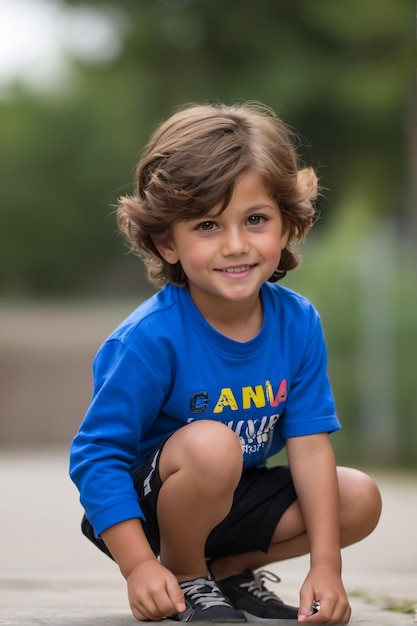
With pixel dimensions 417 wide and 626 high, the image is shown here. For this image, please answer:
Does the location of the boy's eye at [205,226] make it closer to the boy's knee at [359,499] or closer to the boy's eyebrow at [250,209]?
the boy's eyebrow at [250,209]

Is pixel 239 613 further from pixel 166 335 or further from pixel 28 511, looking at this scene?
pixel 28 511

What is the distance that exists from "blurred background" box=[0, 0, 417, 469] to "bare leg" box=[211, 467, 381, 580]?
0.85m

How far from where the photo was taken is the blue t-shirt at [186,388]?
7.75 ft

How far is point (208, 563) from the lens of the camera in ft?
9.14

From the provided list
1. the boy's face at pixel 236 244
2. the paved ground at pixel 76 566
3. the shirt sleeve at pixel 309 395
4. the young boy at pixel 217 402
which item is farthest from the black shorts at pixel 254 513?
the boy's face at pixel 236 244

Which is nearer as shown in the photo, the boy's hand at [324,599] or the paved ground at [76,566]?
the boy's hand at [324,599]

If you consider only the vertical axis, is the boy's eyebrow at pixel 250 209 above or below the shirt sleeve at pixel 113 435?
above

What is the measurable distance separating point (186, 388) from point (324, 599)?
0.52 m

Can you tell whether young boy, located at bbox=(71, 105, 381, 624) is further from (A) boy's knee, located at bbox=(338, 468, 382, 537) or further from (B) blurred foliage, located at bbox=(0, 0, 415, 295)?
(B) blurred foliage, located at bbox=(0, 0, 415, 295)

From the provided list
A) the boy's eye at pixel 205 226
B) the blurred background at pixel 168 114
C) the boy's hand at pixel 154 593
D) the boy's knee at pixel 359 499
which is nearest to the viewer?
the boy's hand at pixel 154 593

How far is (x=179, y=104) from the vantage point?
1716 centimetres

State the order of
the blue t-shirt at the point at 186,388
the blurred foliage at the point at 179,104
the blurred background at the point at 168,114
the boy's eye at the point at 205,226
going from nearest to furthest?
the blue t-shirt at the point at 186,388
the boy's eye at the point at 205,226
the blurred background at the point at 168,114
the blurred foliage at the point at 179,104

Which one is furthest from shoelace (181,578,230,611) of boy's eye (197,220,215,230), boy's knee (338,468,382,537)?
boy's eye (197,220,215,230)

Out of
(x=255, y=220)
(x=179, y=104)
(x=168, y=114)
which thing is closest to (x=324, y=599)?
(x=255, y=220)
